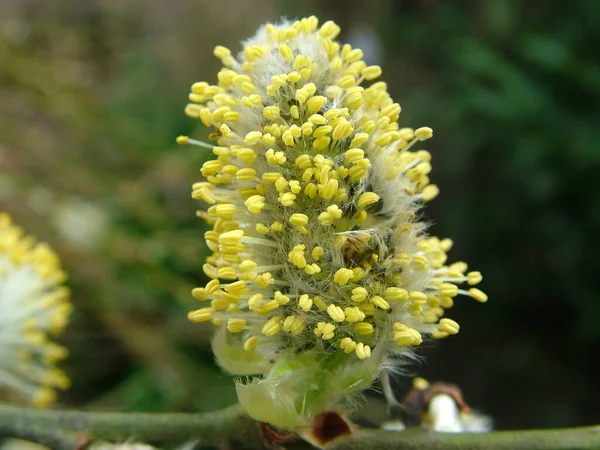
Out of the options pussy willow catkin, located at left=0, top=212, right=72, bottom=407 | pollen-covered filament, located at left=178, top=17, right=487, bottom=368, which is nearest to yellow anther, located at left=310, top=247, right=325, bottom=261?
pollen-covered filament, located at left=178, top=17, right=487, bottom=368

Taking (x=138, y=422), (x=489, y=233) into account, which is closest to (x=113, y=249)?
(x=138, y=422)

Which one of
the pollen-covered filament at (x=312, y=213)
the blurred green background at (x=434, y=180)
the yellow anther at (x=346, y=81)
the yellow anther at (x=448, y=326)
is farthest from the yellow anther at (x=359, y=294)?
the blurred green background at (x=434, y=180)

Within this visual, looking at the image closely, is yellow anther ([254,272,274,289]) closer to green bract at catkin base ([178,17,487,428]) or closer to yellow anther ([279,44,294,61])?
green bract at catkin base ([178,17,487,428])

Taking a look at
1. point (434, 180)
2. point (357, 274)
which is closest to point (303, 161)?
point (357, 274)

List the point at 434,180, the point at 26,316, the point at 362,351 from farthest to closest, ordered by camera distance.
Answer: the point at 434,180 → the point at 26,316 → the point at 362,351

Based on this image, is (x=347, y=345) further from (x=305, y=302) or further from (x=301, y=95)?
(x=301, y=95)

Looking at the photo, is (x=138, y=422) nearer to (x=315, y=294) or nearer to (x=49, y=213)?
(x=315, y=294)

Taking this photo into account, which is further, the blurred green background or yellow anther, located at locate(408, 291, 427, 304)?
the blurred green background
